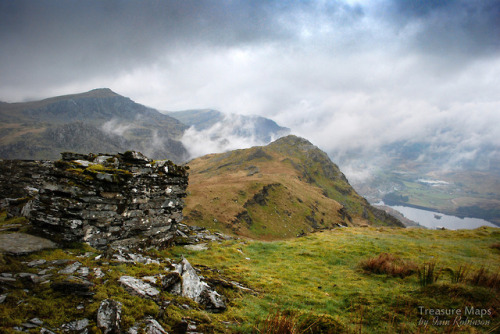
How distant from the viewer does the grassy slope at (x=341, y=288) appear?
277 inches

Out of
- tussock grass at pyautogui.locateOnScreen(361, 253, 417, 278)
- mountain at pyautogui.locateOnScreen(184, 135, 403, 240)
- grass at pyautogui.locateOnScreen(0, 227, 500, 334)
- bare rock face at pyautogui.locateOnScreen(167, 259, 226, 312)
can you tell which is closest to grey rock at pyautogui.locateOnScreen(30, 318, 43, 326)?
grass at pyautogui.locateOnScreen(0, 227, 500, 334)

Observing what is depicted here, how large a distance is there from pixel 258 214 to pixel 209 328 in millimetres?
71756

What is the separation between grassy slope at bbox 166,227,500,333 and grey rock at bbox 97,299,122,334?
3007 millimetres

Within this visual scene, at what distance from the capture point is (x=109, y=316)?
5.18 meters

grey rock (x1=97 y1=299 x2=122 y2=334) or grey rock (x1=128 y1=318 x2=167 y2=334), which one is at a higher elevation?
grey rock (x1=97 y1=299 x2=122 y2=334)

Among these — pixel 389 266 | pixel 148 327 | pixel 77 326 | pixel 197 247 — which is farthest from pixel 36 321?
pixel 389 266

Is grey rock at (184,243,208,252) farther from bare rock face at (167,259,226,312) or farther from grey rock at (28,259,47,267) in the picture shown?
grey rock at (28,259,47,267)

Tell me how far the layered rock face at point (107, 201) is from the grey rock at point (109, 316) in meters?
6.51

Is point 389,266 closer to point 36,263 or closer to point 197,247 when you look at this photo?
point 197,247

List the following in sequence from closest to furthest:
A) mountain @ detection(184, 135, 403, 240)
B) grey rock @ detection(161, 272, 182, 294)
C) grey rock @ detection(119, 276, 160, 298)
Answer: grey rock @ detection(119, 276, 160, 298), grey rock @ detection(161, 272, 182, 294), mountain @ detection(184, 135, 403, 240)

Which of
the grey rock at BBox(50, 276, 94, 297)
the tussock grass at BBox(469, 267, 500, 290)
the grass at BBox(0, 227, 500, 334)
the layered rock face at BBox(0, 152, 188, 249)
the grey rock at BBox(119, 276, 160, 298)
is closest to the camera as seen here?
the grass at BBox(0, 227, 500, 334)

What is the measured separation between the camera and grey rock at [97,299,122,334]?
4934mm

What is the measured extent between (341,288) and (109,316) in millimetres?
9852

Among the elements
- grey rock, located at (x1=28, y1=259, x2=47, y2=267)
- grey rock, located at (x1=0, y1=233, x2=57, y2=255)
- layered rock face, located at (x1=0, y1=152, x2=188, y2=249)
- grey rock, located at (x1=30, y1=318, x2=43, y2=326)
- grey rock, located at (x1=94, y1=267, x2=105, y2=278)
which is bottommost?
grey rock, located at (x1=94, y1=267, x2=105, y2=278)
